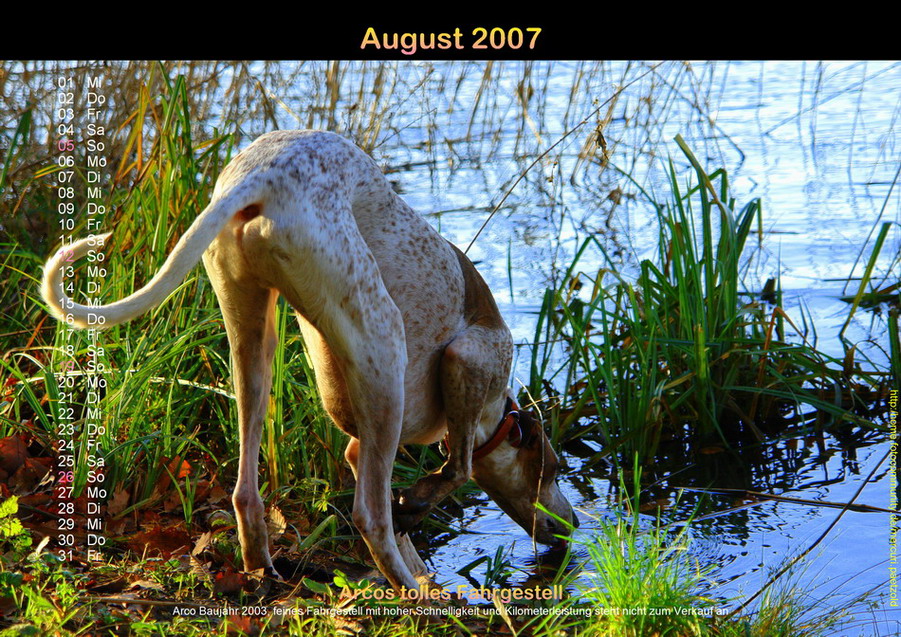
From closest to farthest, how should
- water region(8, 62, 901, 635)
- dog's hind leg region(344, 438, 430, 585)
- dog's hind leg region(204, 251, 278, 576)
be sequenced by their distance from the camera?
dog's hind leg region(204, 251, 278, 576) < dog's hind leg region(344, 438, 430, 585) < water region(8, 62, 901, 635)

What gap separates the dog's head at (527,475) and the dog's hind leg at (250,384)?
100 centimetres

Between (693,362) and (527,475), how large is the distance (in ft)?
4.13

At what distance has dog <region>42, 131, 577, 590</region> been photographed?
2924 millimetres

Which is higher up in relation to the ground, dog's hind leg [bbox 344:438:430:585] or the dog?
the dog

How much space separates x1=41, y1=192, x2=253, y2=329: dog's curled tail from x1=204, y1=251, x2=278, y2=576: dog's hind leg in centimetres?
38

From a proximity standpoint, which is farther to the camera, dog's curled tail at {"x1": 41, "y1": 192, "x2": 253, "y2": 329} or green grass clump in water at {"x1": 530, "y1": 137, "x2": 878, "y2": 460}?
green grass clump in water at {"x1": 530, "y1": 137, "x2": 878, "y2": 460}

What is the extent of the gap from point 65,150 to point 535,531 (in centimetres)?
311

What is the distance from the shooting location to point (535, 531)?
13.4 ft

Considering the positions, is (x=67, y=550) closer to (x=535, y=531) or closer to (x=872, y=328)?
(x=535, y=531)

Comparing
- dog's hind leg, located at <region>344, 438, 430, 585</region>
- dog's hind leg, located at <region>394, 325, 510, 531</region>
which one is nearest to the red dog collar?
dog's hind leg, located at <region>394, 325, 510, 531</region>

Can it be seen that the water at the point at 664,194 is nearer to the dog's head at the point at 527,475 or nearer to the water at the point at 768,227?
the water at the point at 768,227

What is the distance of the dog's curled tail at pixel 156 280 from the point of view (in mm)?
2705

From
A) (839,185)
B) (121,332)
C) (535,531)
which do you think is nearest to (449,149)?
(839,185)

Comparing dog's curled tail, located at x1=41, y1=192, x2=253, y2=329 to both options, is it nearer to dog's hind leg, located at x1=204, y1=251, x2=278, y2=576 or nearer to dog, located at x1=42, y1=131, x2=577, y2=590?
dog, located at x1=42, y1=131, x2=577, y2=590
